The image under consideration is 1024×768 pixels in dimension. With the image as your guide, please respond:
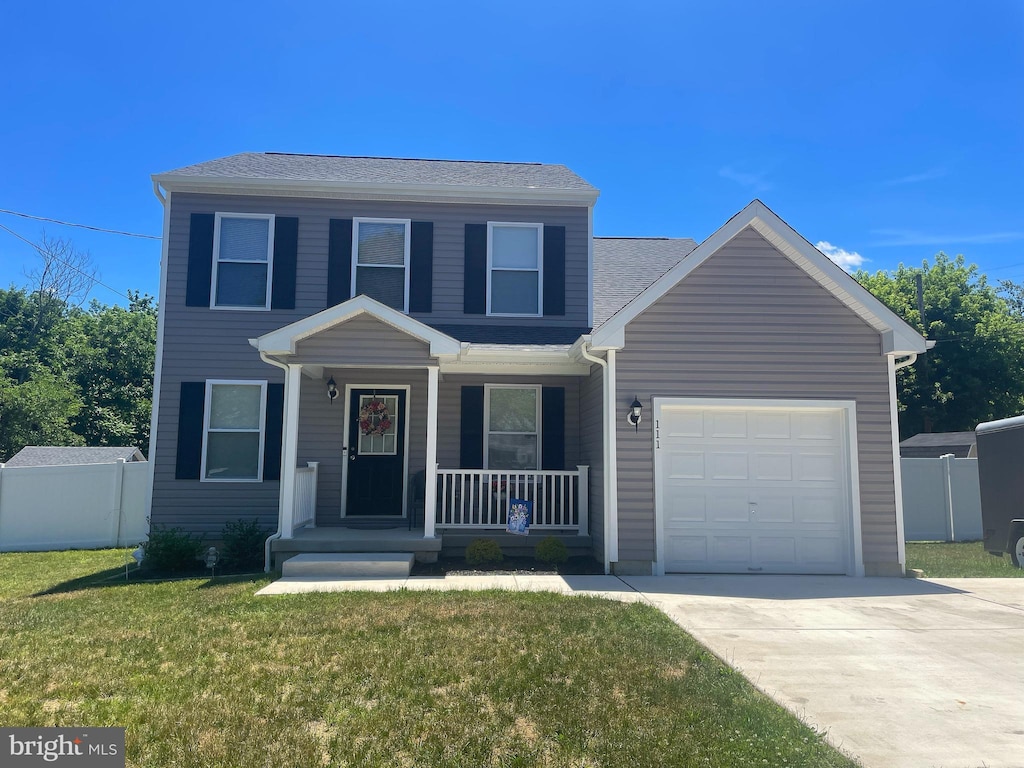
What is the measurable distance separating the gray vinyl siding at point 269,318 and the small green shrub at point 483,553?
6.10 ft

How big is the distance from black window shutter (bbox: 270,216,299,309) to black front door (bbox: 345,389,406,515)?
184 centimetres

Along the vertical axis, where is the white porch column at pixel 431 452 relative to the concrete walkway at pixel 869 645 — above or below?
above

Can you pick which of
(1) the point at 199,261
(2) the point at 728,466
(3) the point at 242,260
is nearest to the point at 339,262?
(3) the point at 242,260

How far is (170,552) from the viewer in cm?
876

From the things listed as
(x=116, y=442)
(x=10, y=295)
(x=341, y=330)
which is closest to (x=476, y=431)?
(x=341, y=330)

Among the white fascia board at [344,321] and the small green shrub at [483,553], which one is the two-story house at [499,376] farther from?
the small green shrub at [483,553]

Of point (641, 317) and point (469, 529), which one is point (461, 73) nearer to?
point (641, 317)

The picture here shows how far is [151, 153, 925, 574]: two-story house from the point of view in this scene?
8.32 metres

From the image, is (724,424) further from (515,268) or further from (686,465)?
(515,268)

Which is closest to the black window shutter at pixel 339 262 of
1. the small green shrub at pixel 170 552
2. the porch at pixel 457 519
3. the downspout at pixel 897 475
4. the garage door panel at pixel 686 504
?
the porch at pixel 457 519

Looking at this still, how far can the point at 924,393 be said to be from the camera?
25062mm

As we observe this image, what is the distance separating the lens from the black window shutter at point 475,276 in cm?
1042

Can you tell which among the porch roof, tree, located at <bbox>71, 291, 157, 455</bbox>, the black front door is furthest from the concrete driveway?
tree, located at <bbox>71, 291, 157, 455</bbox>

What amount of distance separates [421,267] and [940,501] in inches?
463
